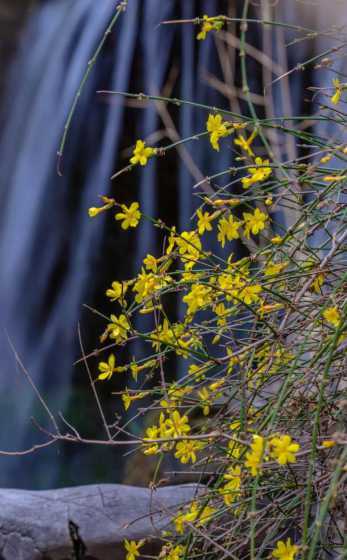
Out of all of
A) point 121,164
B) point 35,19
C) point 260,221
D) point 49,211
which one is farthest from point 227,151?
point 260,221

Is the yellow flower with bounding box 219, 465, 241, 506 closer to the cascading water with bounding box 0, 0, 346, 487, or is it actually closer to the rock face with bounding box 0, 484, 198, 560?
the rock face with bounding box 0, 484, 198, 560

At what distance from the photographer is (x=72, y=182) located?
475 centimetres

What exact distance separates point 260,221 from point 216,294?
141 millimetres

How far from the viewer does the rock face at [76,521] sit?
2.20m

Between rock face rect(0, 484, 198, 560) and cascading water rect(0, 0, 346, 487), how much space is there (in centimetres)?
226

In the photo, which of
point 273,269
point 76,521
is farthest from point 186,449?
point 76,521

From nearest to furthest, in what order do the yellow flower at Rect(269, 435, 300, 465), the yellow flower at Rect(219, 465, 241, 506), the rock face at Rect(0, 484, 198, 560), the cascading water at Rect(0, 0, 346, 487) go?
the yellow flower at Rect(269, 435, 300, 465) → the yellow flower at Rect(219, 465, 241, 506) → the rock face at Rect(0, 484, 198, 560) → the cascading water at Rect(0, 0, 346, 487)

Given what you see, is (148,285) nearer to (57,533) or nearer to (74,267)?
(57,533)

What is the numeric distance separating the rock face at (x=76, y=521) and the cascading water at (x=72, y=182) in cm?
226

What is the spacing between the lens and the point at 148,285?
4.62ft

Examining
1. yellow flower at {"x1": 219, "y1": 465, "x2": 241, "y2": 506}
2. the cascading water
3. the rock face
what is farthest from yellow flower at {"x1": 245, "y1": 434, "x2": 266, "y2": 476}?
the cascading water

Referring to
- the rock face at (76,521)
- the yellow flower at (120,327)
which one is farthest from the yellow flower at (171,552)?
the rock face at (76,521)

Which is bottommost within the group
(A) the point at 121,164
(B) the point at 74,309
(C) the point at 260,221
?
(B) the point at 74,309

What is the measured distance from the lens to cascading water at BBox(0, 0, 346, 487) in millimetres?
4602
